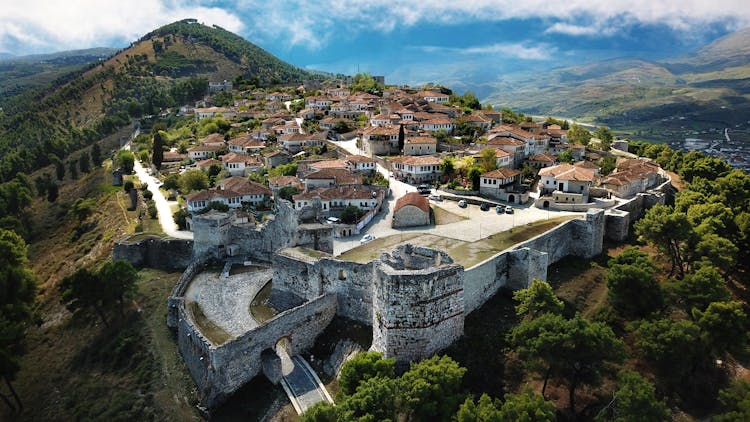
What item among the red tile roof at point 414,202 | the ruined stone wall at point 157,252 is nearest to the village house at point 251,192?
the ruined stone wall at point 157,252

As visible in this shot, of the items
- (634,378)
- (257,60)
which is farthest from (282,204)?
(257,60)

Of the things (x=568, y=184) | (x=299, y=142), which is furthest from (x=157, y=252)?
(x=568, y=184)

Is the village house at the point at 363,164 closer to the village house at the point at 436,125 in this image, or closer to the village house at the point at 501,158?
the village house at the point at 501,158

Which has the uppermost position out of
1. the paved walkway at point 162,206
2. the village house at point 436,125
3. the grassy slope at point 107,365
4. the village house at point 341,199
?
the village house at point 436,125

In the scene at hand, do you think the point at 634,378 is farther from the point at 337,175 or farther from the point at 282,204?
the point at 337,175

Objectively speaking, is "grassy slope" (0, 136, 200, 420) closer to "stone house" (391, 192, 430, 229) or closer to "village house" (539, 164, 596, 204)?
"stone house" (391, 192, 430, 229)

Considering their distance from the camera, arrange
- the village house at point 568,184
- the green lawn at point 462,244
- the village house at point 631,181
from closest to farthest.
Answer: the green lawn at point 462,244 < the village house at point 568,184 < the village house at point 631,181

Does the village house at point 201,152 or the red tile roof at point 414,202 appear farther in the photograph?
the village house at point 201,152

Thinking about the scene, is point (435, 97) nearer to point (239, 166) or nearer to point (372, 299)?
point (239, 166)
